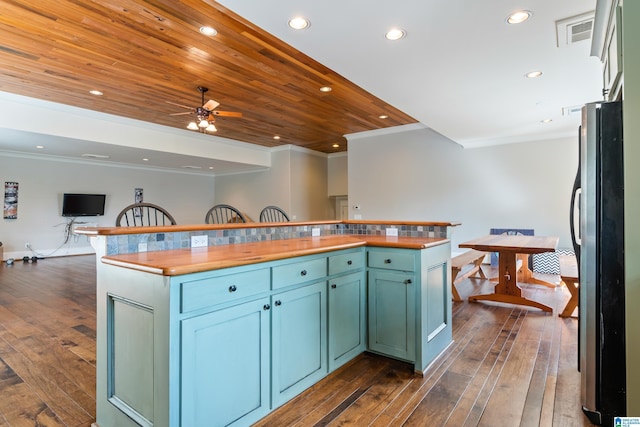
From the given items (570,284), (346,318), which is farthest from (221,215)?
(570,284)

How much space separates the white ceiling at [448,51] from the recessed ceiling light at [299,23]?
1.5 inches

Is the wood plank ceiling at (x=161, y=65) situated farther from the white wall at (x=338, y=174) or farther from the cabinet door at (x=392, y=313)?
the white wall at (x=338, y=174)

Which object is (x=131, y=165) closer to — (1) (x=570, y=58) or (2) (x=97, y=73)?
(2) (x=97, y=73)

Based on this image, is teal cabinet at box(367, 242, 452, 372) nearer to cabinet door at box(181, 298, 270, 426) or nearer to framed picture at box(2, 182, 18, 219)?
cabinet door at box(181, 298, 270, 426)

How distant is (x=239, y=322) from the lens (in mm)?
1646

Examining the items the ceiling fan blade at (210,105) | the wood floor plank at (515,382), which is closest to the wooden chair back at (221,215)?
the ceiling fan blade at (210,105)

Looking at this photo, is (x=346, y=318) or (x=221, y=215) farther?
(x=221, y=215)

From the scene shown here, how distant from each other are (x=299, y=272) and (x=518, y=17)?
220 cm

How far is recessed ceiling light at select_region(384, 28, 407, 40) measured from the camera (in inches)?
92.9

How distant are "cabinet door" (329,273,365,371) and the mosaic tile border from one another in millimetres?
711

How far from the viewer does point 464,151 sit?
21.2 feet

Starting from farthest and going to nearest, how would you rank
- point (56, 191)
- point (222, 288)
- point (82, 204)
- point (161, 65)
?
point (82, 204)
point (56, 191)
point (161, 65)
point (222, 288)

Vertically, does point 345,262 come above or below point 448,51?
below

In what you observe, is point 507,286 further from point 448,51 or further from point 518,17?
point 518,17
